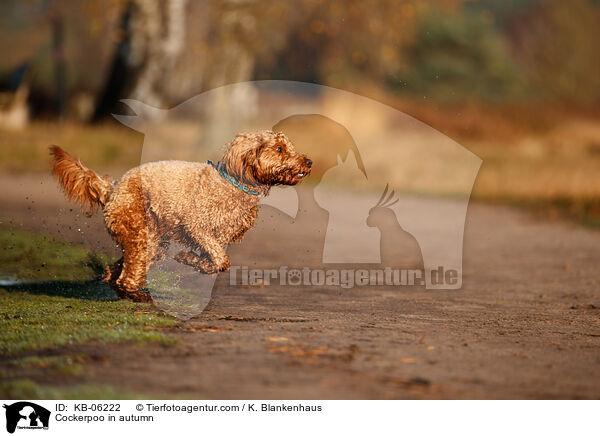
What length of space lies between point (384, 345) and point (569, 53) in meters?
36.5

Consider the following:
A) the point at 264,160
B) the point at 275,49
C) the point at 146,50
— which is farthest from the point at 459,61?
the point at 264,160

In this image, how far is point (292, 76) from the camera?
128ft

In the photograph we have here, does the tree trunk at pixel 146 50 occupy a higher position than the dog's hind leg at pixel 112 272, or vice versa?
the tree trunk at pixel 146 50

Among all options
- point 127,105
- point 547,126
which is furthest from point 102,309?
point 547,126

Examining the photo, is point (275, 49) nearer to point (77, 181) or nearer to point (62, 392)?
point (77, 181)

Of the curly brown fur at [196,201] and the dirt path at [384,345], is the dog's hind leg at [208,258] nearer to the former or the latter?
the curly brown fur at [196,201]

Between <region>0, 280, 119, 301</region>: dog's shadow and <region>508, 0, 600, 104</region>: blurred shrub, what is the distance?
32317 millimetres

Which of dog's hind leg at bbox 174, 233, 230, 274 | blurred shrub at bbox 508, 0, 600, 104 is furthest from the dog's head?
blurred shrub at bbox 508, 0, 600, 104
